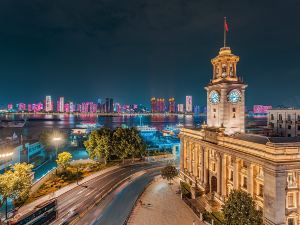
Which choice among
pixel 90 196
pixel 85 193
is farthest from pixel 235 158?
pixel 85 193

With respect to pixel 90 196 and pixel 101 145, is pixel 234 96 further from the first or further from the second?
pixel 101 145

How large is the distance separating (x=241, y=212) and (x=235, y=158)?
10053 millimetres

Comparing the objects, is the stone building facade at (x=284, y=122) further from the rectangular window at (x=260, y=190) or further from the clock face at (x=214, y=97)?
the rectangular window at (x=260, y=190)

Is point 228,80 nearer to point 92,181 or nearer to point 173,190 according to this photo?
point 173,190

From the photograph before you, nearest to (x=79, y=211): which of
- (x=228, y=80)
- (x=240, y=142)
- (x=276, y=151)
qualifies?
Result: (x=240, y=142)

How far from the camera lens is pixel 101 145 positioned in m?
73.6

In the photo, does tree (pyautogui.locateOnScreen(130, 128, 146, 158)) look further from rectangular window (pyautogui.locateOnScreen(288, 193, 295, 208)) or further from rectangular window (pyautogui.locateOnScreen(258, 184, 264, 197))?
rectangular window (pyautogui.locateOnScreen(288, 193, 295, 208))

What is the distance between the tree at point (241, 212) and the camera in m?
29.4

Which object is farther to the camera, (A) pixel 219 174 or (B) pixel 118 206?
(B) pixel 118 206

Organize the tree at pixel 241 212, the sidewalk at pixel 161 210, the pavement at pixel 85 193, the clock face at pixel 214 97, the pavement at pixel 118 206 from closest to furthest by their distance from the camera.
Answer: the tree at pixel 241 212
the sidewalk at pixel 161 210
the pavement at pixel 118 206
the pavement at pixel 85 193
the clock face at pixel 214 97

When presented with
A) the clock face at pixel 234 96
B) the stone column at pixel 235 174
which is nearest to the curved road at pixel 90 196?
the stone column at pixel 235 174

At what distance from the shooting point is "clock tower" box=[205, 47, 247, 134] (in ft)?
162

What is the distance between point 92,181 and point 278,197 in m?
42.5

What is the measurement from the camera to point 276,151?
2861 centimetres
